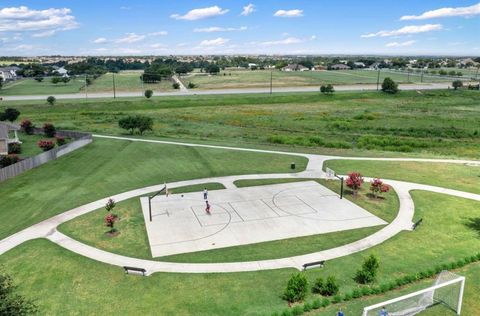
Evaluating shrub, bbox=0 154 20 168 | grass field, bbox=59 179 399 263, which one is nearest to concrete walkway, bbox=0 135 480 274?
grass field, bbox=59 179 399 263

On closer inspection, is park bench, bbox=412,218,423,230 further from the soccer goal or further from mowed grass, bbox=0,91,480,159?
mowed grass, bbox=0,91,480,159

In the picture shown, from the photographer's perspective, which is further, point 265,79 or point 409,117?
point 265,79

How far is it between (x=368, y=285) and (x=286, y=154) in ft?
86.3

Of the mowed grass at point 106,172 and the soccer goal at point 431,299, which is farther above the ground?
the mowed grass at point 106,172

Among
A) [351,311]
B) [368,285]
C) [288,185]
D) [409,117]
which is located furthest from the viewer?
[409,117]

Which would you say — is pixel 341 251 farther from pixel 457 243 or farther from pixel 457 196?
pixel 457 196

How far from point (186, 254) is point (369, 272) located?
32.9 feet

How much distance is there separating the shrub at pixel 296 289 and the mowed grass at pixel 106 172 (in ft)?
61.2

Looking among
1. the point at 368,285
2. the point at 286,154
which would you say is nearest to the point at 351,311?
the point at 368,285

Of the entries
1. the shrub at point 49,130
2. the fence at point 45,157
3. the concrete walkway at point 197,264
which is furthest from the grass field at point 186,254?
the shrub at point 49,130

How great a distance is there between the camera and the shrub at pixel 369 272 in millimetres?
18641

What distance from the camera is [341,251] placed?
22.0 meters

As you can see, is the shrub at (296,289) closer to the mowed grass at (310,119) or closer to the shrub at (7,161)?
the mowed grass at (310,119)

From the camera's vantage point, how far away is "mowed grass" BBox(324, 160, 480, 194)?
112 ft
